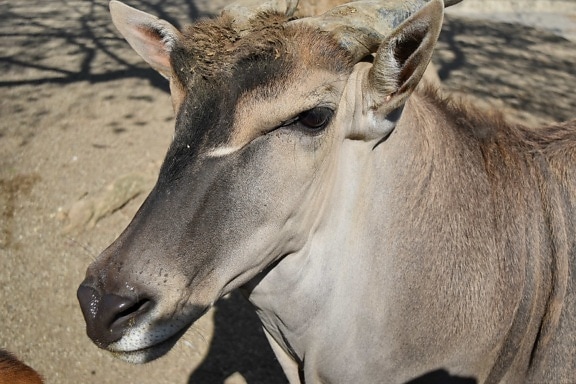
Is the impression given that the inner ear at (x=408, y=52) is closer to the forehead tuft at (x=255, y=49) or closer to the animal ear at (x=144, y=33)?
the forehead tuft at (x=255, y=49)

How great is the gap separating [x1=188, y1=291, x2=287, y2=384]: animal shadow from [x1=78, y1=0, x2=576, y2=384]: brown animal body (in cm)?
184

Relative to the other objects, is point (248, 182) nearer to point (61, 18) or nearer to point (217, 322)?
point (217, 322)

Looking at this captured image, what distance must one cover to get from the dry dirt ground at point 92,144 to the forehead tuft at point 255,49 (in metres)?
3.36

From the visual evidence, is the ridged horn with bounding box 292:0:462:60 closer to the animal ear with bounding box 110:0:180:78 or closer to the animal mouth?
the animal ear with bounding box 110:0:180:78

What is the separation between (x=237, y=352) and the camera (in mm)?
5766

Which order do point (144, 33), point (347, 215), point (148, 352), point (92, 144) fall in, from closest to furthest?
point (148, 352) → point (347, 215) → point (144, 33) → point (92, 144)

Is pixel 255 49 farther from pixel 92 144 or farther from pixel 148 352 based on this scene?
pixel 92 144

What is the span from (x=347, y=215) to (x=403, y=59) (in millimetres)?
770

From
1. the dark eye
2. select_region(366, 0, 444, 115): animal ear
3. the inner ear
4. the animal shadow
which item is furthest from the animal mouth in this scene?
the animal shadow

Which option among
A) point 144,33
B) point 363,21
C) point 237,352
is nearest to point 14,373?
point 144,33

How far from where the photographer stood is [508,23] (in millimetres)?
12312

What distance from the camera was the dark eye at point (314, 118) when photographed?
2.83m

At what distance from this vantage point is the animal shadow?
5.57 metres

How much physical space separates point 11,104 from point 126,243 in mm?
7037
